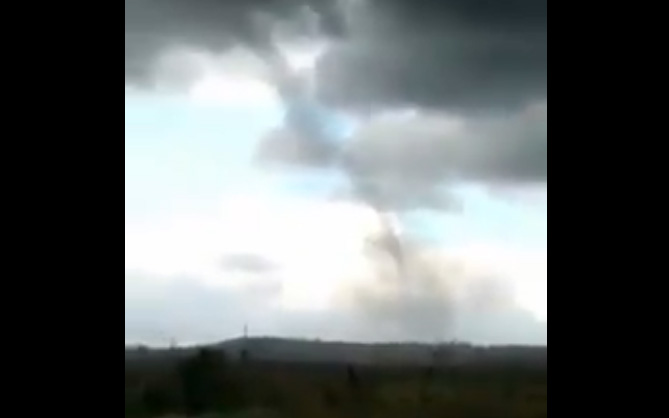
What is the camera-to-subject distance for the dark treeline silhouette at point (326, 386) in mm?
1505

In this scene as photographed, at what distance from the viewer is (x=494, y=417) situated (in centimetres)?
152

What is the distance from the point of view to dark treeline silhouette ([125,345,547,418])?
1.50 meters

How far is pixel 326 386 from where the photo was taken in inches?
59.7
